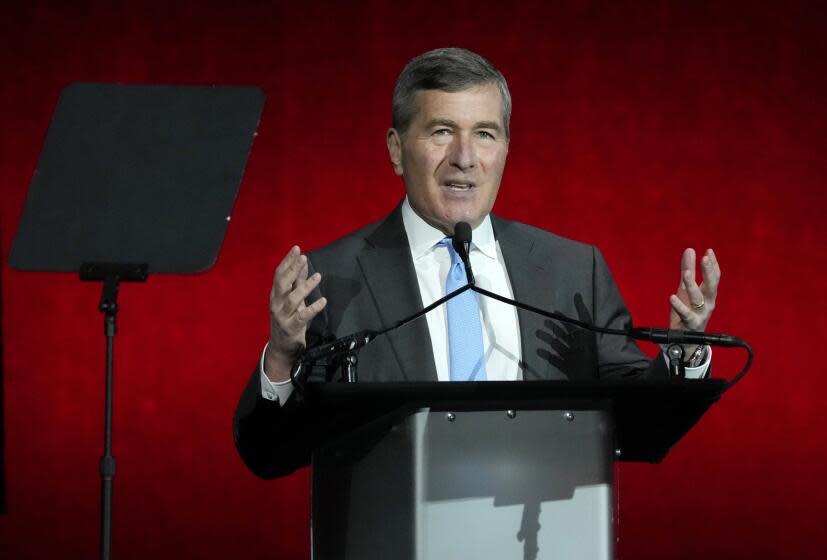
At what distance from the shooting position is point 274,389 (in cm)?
168

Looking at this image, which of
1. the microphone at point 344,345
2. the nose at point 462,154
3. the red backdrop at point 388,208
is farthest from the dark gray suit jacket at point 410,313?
the red backdrop at point 388,208

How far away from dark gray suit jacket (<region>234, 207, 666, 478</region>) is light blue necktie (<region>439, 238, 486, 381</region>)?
1.5 inches

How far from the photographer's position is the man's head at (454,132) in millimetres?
1995

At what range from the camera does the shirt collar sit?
6.61 ft

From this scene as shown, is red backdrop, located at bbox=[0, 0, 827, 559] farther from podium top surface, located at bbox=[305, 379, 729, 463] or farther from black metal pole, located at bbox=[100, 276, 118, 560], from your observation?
podium top surface, located at bbox=[305, 379, 729, 463]

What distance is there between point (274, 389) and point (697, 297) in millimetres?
592

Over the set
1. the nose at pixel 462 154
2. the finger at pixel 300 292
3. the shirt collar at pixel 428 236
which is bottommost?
the finger at pixel 300 292

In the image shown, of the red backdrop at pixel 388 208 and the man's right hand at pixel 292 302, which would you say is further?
the red backdrop at pixel 388 208

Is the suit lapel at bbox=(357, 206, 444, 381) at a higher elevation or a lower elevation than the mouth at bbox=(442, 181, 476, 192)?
lower

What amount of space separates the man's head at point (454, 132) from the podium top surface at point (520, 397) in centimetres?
60

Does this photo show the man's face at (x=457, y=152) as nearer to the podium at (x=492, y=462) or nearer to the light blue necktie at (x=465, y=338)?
the light blue necktie at (x=465, y=338)

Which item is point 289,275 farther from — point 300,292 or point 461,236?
point 461,236

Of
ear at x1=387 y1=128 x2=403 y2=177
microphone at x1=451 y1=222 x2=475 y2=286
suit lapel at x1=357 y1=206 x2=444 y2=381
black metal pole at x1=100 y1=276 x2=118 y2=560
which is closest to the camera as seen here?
microphone at x1=451 y1=222 x2=475 y2=286

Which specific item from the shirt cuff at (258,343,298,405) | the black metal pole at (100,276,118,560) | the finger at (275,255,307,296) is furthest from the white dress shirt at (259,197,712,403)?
the black metal pole at (100,276,118,560)
